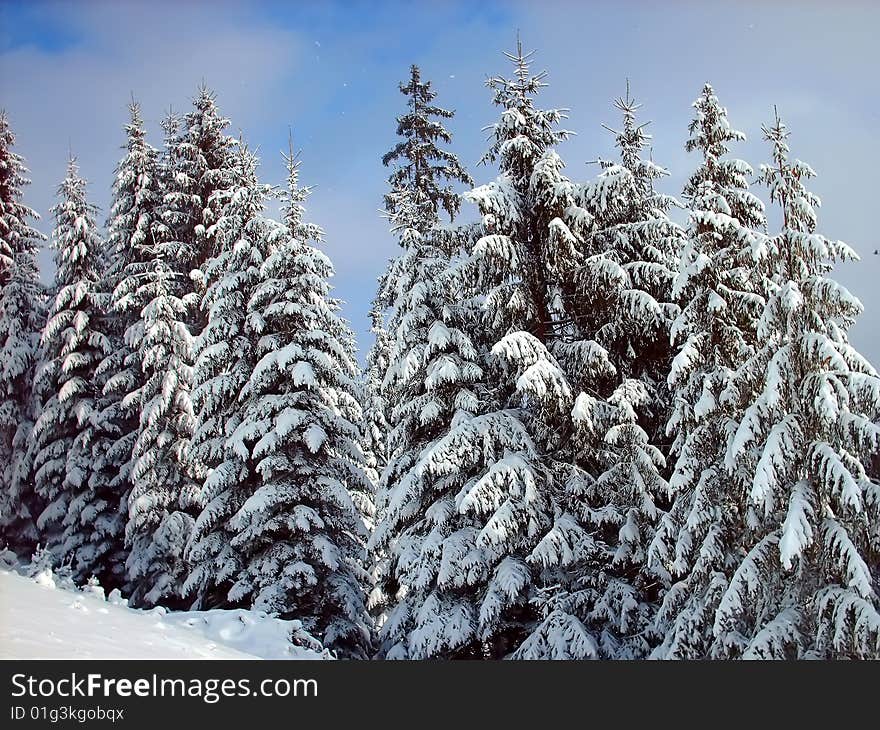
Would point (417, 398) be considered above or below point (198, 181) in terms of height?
below

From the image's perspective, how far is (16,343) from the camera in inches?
1036

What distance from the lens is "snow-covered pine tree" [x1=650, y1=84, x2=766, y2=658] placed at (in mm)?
13203

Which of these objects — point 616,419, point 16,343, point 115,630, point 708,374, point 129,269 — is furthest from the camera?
point 16,343

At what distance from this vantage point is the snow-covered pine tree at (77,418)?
23141 millimetres

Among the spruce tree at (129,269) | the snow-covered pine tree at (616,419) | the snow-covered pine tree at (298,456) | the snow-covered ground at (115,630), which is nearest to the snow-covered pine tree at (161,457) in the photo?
the spruce tree at (129,269)

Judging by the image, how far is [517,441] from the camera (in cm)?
1555

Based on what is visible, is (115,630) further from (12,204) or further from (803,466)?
(12,204)

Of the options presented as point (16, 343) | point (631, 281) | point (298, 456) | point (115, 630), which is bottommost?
point (115, 630)

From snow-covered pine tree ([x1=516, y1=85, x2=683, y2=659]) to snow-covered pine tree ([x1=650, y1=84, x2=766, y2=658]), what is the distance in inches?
33.9

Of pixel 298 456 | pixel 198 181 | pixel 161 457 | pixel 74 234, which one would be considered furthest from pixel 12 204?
pixel 298 456

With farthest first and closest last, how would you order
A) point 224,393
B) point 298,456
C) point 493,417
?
point 224,393 < point 298,456 < point 493,417

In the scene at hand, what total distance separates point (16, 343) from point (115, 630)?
63.4 ft

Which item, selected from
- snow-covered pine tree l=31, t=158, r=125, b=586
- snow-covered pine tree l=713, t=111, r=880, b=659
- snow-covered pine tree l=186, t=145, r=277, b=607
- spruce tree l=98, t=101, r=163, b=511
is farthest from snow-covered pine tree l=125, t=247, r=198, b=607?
snow-covered pine tree l=713, t=111, r=880, b=659

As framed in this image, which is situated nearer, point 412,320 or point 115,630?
point 115,630
